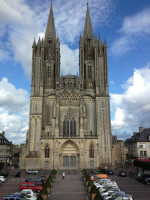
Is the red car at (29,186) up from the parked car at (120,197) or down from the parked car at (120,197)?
down

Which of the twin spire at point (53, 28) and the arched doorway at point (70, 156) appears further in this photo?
the twin spire at point (53, 28)

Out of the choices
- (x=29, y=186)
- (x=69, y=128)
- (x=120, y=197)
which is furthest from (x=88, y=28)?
(x=120, y=197)

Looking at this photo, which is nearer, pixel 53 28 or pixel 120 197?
pixel 120 197

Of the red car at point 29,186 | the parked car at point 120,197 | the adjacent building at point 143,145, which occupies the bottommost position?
the red car at point 29,186

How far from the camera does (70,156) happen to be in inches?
2115

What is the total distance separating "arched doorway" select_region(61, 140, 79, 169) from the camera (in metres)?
53.5

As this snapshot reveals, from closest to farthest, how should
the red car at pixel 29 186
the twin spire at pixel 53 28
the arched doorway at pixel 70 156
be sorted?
the red car at pixel 29 186, the arched doorway at pixel 70 156, the twin spire at pixel 53 28

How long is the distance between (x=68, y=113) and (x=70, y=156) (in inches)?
437

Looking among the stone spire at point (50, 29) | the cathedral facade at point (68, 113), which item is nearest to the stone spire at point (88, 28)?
the cathedral facade at point (68, 113)

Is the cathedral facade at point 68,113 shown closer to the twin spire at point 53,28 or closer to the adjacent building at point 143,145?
the twin spire at point 53,28

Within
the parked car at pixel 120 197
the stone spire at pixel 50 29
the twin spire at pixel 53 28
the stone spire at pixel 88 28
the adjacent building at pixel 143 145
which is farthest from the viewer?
the stone spire at pixel 88 28

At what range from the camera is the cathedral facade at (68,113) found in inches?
2071

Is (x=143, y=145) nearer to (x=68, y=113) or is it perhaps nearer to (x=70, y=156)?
(x=70, y=156)

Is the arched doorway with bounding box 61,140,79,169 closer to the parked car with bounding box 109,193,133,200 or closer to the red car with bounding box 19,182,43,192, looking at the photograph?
the red car with bounding box 19,182,43,192
